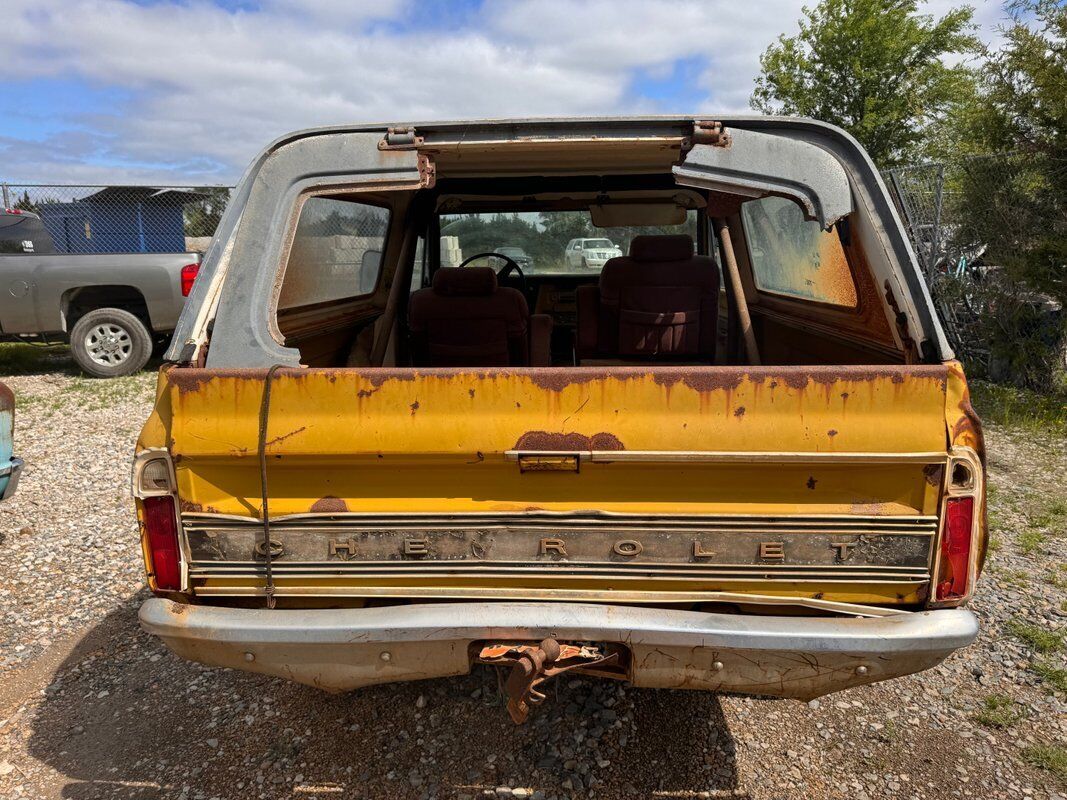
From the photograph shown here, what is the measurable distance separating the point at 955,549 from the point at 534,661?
45.2 inches

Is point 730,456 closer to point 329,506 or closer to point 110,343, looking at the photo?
point 329,506

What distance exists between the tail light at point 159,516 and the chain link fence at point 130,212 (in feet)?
32.6

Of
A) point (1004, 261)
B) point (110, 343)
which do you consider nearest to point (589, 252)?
point (1004, 261)

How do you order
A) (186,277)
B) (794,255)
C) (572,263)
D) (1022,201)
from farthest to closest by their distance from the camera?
1. (186,277)
2. (1022,201)
3. (572,263)
4. (794,255)

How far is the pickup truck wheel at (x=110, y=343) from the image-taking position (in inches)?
374

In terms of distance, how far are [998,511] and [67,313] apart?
10157 mm

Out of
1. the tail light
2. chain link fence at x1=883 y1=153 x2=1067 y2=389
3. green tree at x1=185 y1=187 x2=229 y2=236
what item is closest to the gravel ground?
the tail light

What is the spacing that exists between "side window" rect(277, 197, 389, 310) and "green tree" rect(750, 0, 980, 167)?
1739cm

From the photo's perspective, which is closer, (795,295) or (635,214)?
(795,295)

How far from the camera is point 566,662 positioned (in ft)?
6.77

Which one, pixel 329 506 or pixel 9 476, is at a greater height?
pixel 329 506

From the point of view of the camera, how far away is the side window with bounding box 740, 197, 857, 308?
3.21 metres

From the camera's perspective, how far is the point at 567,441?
2.02 meters

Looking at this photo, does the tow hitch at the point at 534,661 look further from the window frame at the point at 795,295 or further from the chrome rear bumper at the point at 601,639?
the window frame at the point at 795,295
